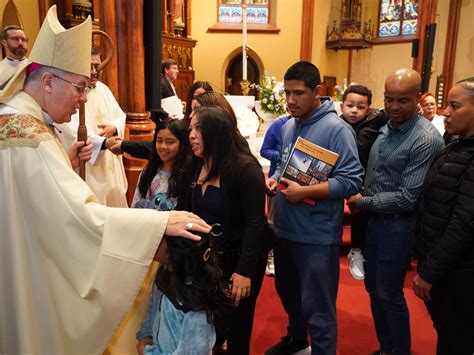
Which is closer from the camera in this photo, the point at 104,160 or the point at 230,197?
the point at 230,197

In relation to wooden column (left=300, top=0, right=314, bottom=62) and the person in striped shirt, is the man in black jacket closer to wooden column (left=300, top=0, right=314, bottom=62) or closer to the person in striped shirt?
the person in striped shirt

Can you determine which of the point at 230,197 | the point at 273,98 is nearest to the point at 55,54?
the point at 230,197

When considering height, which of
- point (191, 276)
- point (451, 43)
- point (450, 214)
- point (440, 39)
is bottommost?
point (191, 276)

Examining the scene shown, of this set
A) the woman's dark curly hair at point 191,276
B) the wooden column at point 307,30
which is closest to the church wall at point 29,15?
the woman's dark curly hair at point 191,276

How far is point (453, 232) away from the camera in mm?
1759

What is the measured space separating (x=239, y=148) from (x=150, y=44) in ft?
6.97

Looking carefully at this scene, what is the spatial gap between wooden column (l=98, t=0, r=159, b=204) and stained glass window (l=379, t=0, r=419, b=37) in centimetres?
897

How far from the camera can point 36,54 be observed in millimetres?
1626

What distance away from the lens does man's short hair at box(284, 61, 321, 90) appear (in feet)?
6.91

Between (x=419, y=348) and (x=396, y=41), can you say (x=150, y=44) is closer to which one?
(x=419, y=348)

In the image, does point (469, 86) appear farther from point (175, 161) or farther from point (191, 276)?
point (175, 161)

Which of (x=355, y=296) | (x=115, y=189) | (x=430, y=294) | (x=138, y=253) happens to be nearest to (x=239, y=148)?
(x=138, y=253)

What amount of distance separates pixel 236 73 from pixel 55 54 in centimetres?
998

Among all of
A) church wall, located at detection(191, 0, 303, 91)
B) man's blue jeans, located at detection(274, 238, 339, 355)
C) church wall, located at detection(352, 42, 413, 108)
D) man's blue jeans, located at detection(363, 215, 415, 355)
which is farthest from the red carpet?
church wall, located at detection(352, 42, 413, 108)
